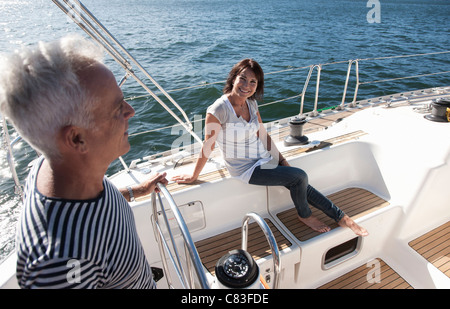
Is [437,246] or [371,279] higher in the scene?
[437,246]

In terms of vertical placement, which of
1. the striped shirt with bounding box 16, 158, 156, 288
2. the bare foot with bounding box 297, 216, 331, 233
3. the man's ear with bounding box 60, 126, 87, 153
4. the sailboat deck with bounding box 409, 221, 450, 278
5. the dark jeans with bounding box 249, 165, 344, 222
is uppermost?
the man's ear with bounding box 60, 126, 87, 153

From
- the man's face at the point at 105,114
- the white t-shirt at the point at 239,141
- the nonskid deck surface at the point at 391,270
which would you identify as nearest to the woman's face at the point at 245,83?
the white t-shirt at the point at 239,141

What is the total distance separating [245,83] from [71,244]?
155 cm

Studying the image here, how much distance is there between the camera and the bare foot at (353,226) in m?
1.94

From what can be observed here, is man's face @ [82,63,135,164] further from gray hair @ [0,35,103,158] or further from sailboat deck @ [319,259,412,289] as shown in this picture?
sailboat deck @ [319,259,412,289]

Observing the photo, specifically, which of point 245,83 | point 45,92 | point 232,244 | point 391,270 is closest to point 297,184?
point 232,244

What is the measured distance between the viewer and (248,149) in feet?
6.78

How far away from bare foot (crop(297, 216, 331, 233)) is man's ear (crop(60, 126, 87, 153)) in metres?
1.70

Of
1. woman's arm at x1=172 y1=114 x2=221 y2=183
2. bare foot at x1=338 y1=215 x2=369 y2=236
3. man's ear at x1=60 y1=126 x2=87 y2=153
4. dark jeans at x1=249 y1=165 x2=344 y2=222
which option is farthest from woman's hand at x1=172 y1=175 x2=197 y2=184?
man's ear at x1=60 y1=126 x2=87 y2=153

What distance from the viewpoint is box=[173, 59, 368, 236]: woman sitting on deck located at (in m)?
1.92

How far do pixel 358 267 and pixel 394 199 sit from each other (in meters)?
0.64

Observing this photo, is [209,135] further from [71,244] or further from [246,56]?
[246,56]

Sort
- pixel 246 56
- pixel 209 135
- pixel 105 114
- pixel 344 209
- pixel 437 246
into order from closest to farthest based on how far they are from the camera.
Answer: pixel 105 114 < pixel 209 135 < pixel 437 246 < pixel 344 209 < pixel 246 56

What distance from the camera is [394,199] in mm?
2311
